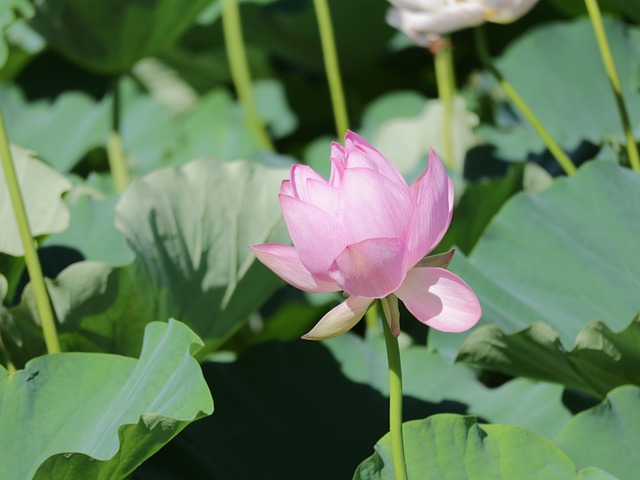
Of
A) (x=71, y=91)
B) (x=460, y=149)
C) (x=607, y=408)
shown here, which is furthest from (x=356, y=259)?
(x=71, y=91)

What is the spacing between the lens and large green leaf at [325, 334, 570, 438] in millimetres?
1052

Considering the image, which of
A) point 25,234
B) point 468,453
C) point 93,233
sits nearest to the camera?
point 468,453

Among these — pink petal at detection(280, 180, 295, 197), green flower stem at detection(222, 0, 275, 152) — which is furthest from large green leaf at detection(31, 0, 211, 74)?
pink petal at detection(280, 180, 295, 197)

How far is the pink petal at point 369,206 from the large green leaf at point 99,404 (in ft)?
0.75

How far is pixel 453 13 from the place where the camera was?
1.12 meters

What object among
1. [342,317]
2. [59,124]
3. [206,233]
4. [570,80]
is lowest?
[59,124]

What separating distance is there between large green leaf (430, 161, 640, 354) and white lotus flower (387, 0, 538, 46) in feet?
0.66

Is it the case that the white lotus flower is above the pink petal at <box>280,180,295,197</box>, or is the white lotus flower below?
below

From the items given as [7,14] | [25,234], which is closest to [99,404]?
[25,234]

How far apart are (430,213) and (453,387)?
22.3 inches

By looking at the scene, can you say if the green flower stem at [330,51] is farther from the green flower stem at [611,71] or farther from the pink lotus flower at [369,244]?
the pink lotus flower at [369,244]

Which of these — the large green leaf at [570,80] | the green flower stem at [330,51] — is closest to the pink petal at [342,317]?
the green flower stem at [330,51]

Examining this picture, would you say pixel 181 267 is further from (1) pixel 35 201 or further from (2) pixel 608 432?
(2) pixel 608 432

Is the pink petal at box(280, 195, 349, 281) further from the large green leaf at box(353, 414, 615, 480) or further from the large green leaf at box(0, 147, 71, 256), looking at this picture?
the large green leaf at box(0, 147, 71, 256)
